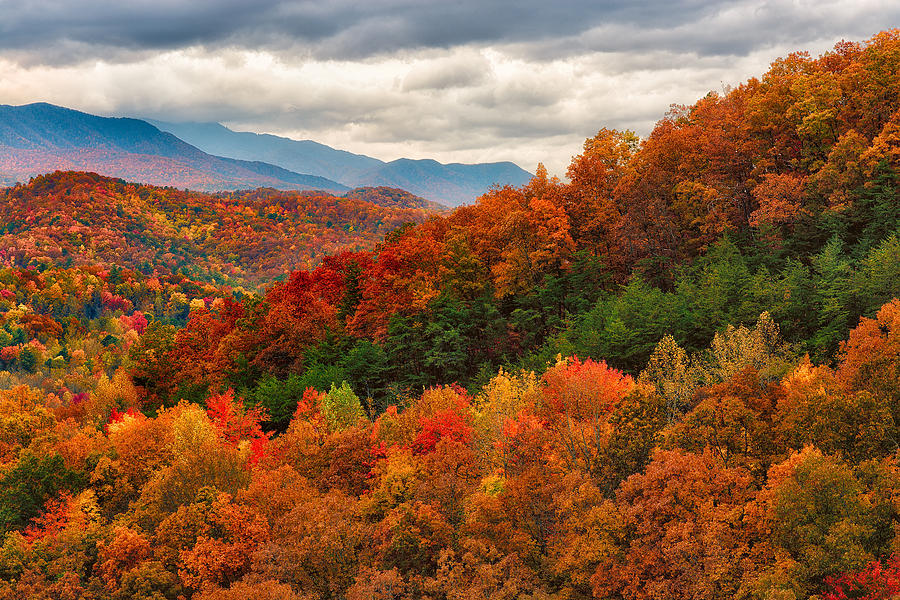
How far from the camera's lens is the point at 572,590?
29.7m

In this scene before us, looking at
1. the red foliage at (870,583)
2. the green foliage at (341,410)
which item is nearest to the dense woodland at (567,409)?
the red foliage at (870,583)

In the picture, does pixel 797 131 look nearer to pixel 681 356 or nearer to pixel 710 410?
pixel 681 356

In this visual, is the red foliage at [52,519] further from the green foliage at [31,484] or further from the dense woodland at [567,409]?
the green foliage at [31,484]

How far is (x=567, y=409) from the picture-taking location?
3831 cm

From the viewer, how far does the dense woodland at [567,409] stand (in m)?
28.6

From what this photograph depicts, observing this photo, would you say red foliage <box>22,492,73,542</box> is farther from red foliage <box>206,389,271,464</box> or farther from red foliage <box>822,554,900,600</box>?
red foliage <box>822,554,900,600</box>

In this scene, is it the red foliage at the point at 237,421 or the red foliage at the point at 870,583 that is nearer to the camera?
the red foliage at the point at 870,583

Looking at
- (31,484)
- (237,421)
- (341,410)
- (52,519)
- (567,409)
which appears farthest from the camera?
(237,421)

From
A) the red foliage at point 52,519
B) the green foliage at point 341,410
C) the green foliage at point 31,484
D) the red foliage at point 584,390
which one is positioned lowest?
the red foliage at point 52,519

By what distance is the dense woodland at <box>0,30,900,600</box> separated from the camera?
28641 mm

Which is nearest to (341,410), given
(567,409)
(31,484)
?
(567,409)

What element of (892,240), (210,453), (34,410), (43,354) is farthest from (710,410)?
(43,354)

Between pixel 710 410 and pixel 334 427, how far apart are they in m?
25.5

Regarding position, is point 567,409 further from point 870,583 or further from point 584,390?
point 870,583
